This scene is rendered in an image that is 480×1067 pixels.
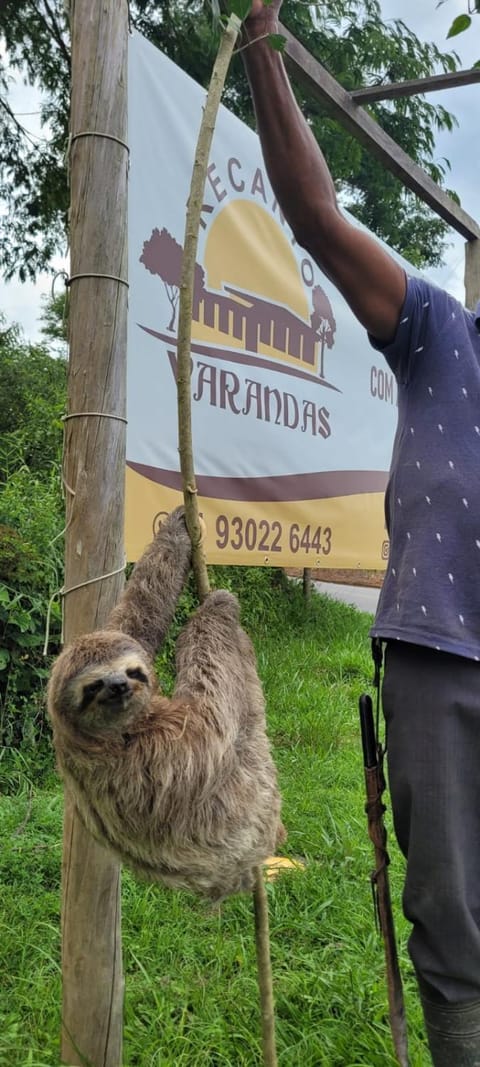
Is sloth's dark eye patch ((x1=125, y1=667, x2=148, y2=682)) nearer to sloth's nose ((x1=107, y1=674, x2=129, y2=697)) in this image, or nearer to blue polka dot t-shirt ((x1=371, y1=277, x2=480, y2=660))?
sloth's nose ((x1=107, y1=674, x2=129, y2=697))

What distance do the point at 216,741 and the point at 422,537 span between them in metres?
0.65

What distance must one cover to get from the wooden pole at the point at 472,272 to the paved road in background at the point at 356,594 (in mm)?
7136

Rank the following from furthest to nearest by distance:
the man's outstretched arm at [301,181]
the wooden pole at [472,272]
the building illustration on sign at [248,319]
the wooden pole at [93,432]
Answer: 1. the wooden pole at [472,272]
2. the building illustration on sign at [248,319]
3. the wooden pole at [93,432]
4. the man's outstretched arm at [301,181]

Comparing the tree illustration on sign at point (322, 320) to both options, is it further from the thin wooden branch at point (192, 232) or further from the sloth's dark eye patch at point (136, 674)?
the sloth's dark eye patch at point (136, 674)

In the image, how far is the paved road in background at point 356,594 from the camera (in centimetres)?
1274

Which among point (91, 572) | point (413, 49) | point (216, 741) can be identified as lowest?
point (216, 741)

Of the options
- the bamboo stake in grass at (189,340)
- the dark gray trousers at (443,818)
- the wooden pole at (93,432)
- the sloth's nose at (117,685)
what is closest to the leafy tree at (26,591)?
the wooden pole at (93,432)

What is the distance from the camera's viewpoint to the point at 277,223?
358 cm

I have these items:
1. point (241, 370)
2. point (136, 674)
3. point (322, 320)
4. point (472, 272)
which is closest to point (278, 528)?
point (241, 370)

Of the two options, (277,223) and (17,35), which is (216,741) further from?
(17,35)

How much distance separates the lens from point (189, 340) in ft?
5.39

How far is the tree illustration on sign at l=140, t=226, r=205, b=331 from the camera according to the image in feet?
8.86

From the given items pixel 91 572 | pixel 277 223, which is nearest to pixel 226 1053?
pixel 91 572

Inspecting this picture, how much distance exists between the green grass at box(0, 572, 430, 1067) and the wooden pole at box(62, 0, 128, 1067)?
9.3 inches
